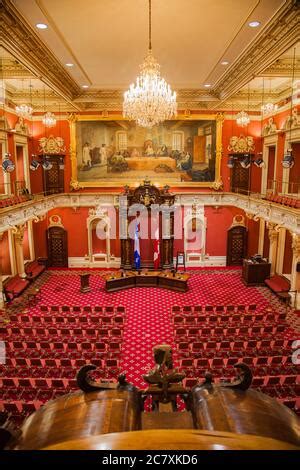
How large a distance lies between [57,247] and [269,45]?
49.8 ft

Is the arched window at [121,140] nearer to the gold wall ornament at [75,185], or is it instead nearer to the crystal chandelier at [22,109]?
the gold wall ornament at [75,185]

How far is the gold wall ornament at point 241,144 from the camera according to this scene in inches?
757

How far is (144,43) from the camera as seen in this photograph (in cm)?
1014

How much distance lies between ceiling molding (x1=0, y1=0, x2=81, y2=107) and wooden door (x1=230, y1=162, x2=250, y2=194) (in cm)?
1019

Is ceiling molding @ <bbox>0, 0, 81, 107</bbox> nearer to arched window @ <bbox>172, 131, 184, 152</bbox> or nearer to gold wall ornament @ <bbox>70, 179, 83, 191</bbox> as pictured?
gold wall ornament @ <bbox>70, 179, 83, 191</bbox>

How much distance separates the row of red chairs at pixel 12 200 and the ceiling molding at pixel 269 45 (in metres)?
10.1

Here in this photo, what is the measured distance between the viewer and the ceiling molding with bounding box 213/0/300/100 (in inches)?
304

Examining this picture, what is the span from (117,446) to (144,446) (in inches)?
4.1

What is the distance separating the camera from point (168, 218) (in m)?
18.5

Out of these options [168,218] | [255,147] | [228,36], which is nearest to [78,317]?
[168,218]

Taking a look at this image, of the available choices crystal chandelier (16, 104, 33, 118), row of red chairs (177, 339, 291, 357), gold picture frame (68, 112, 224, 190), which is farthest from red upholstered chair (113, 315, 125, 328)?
crystal chandelier (16, 104, 33, 118)

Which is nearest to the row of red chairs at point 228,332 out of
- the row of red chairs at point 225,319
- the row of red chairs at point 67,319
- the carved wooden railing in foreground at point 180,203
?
the row of red chairs at point 225,319

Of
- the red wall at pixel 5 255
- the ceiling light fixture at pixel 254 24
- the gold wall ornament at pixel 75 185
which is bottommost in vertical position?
the red wall at pixel 5 255

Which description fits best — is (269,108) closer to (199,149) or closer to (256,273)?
(199,149)
